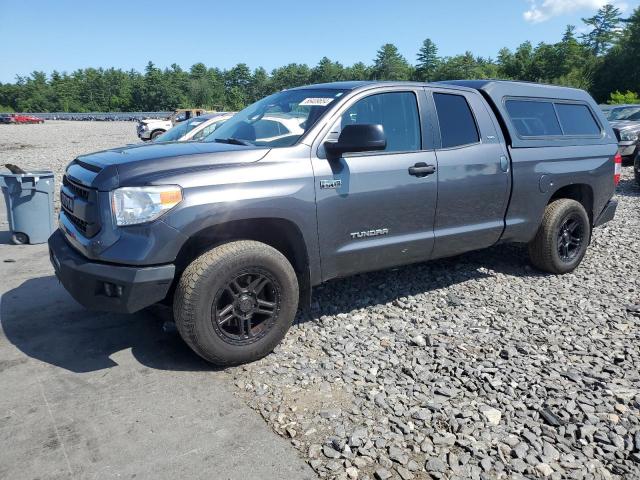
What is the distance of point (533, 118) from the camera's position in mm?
5398

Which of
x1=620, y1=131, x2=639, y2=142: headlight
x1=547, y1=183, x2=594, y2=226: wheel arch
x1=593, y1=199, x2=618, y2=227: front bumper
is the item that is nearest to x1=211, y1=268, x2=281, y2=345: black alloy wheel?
x1=547, y1=183, x2=594, y2=226: wheel arch

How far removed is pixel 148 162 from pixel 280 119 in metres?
1.32

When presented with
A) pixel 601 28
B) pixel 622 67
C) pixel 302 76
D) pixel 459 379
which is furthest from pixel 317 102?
pixel 302 76

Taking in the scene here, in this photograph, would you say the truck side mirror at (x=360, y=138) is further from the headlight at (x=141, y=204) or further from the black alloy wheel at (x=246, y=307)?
the headlight at (x=141, y=204)

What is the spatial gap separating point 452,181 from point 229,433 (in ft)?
9.22

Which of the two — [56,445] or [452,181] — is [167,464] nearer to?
[56,445]

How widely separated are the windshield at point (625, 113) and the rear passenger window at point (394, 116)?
1430 cm

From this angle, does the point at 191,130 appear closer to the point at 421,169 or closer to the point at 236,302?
the point at 421,169

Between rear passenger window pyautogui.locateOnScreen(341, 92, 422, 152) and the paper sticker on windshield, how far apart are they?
0.20 m

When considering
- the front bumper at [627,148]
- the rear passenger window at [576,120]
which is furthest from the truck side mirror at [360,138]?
the front bumper at [627,148]

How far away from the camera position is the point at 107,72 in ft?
448

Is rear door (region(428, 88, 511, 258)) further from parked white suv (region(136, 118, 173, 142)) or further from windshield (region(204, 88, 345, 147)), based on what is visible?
parked white suv (region(136, 118, 173, 142))

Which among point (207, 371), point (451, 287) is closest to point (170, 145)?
point (207, 371)

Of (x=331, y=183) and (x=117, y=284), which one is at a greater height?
(x=331, y=183)
